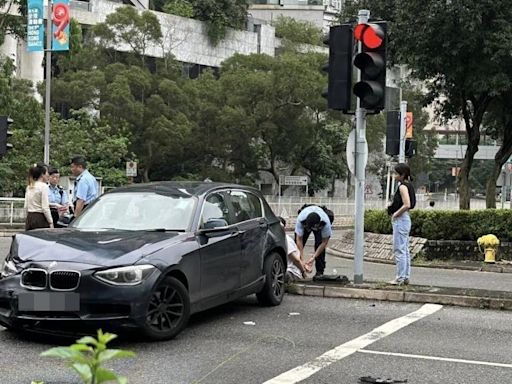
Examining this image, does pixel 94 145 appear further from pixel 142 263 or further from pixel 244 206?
pixel 142 263

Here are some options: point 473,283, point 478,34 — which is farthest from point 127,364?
point 478,34

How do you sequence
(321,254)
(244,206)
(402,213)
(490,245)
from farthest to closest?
1. (490,245)
2. (321,254)
3. (402,213)
4. (244,206)

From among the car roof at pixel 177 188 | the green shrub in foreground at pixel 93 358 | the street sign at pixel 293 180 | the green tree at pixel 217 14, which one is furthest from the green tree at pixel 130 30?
the green shrub in foreground at pixel 93 358

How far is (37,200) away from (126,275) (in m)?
4.29

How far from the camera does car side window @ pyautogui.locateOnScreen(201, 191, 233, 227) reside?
8.07 m

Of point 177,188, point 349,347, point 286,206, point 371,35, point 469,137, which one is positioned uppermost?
point 371,35

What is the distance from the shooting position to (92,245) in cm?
696

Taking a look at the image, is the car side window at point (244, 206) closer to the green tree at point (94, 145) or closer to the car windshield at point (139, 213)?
the car windshield at point (139, 213)

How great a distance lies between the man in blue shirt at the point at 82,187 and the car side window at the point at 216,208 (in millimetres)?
3177

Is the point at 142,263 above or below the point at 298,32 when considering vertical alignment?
below

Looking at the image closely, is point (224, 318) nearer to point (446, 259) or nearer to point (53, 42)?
point (446, 259)

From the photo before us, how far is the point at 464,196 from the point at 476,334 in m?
14.0

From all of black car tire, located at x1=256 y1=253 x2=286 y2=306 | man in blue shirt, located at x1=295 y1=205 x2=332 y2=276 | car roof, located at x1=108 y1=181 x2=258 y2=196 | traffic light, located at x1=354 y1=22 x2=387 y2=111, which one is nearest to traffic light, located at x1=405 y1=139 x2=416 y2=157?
man in blue shirt, located at x1=295 y1=205 x2=332 y2=276

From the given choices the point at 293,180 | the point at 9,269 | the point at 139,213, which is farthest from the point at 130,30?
the point at 9,269
